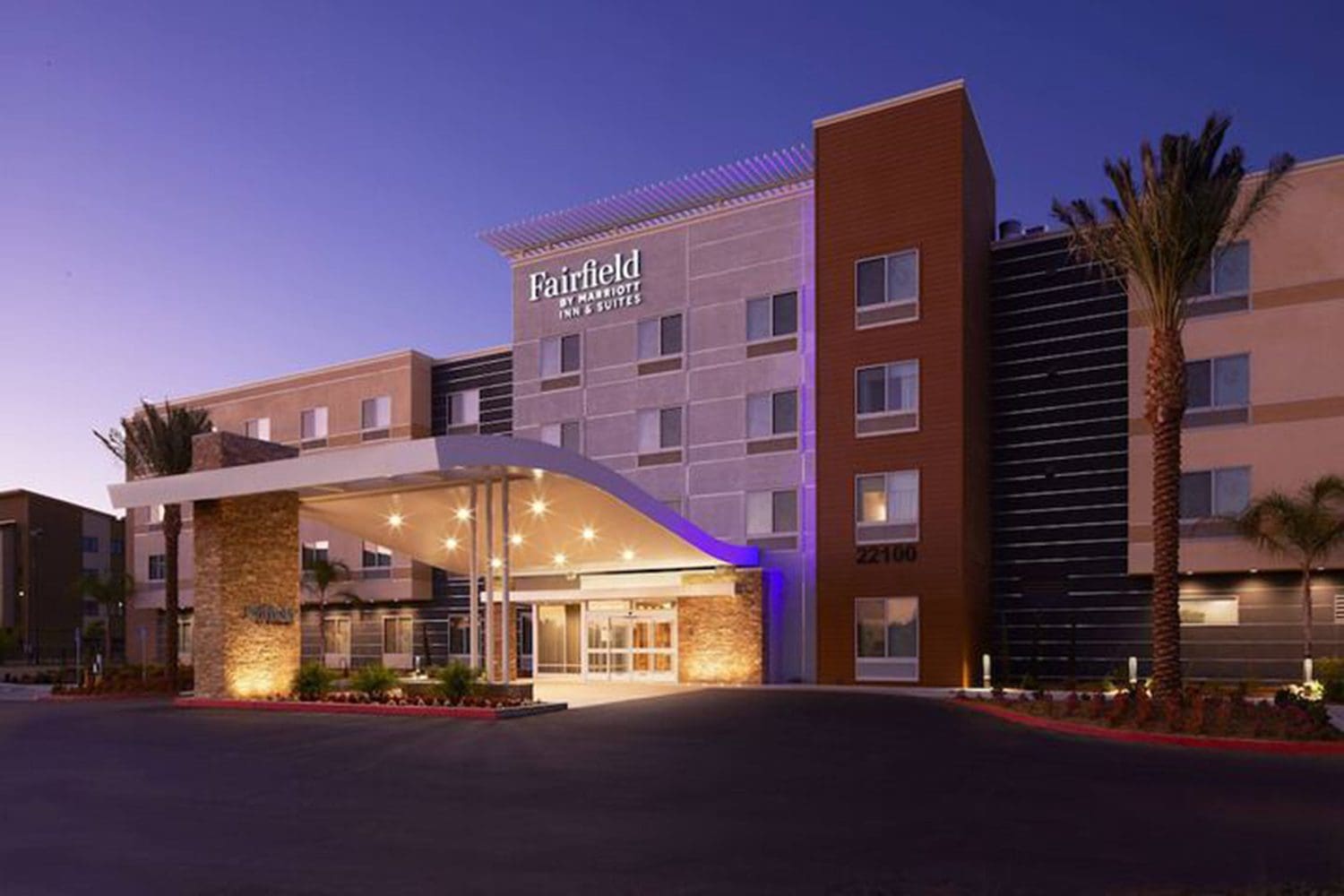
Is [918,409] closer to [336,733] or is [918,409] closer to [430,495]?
[430,495]

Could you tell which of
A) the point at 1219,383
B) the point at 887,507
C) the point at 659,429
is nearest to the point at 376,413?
the point at 659,429

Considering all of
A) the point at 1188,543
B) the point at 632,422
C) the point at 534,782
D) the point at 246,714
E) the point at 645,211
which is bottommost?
the point at 246,714

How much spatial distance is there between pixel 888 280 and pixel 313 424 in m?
28.4

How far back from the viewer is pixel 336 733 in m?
20.9

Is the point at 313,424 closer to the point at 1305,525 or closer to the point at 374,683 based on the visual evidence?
the point at 374,683

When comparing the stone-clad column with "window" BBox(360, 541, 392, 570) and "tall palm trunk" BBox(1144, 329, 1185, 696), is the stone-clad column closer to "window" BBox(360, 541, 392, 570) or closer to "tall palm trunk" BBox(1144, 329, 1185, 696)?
"window" BBox(360, 541, 392, 570)

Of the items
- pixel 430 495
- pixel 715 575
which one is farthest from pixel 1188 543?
pixel 430 495

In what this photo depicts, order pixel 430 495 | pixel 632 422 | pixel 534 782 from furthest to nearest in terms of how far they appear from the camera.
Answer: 1. pixel 632 422
2. pixel 430 495
3. pixel 534 782

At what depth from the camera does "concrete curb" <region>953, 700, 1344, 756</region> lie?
17.2 meters

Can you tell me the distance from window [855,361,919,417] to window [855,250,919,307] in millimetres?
2007

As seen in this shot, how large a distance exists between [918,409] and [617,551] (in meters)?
9.92

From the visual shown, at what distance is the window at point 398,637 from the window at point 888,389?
2339 centimetres

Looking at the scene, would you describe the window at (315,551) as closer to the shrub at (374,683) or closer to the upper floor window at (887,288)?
the shrub at (374,683)

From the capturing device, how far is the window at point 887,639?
107ft
